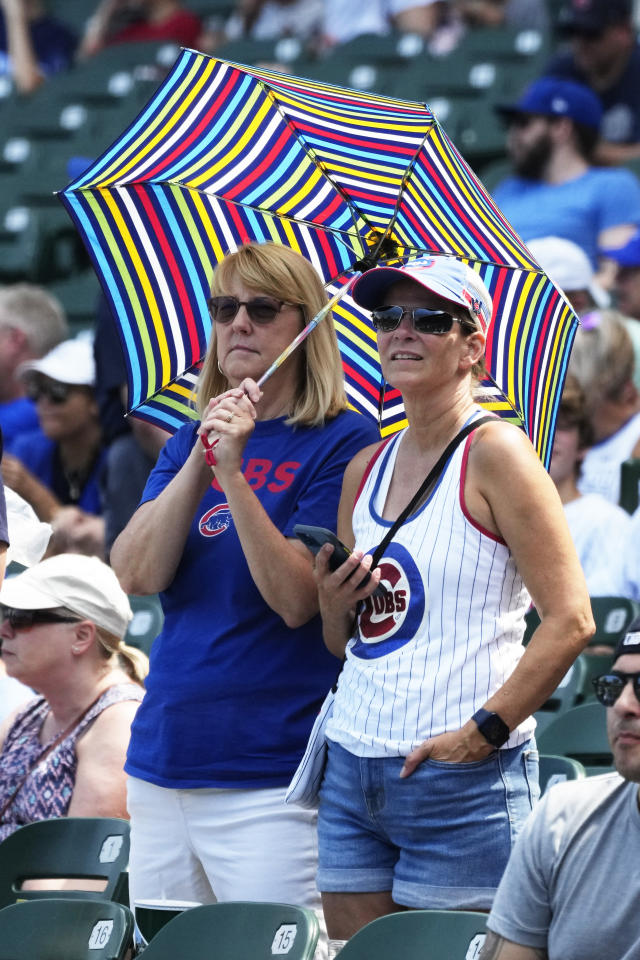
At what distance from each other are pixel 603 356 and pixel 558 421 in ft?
3.10

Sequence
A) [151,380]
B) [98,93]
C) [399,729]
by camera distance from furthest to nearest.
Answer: [98,93]
[151,380]
[399,729]

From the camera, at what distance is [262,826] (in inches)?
111

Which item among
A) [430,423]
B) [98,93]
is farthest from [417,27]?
[430,423]

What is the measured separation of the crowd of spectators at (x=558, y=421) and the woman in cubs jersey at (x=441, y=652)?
171 mm

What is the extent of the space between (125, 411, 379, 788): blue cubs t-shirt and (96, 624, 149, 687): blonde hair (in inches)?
43.2

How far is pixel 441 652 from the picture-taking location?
2.55 m

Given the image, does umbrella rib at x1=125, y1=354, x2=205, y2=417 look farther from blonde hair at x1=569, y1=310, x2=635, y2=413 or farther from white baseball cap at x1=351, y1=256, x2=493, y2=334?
blonde hair at x1=569, y1=310, x2=635, y2=413

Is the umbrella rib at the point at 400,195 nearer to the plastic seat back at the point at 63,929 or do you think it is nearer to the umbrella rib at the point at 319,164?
the umbrella rib at the point at 319,164

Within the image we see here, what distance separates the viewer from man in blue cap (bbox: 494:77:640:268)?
6.61 meters

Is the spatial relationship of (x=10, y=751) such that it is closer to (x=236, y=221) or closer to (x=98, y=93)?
(x=236, y=221)

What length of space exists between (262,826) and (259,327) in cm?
93

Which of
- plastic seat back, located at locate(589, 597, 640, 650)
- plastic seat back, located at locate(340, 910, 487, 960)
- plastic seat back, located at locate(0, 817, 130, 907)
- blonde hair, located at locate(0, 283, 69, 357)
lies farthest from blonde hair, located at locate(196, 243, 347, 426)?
blonde hair, located at locate(0, 283, 69, 357)

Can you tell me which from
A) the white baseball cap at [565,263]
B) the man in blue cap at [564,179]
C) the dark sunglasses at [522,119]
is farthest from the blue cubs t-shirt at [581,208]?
the white baseball cap at [565,263]

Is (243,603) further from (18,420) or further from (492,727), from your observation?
(18,420)
